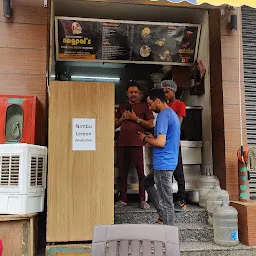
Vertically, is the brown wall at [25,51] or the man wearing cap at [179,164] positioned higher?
the brown wall at [25,51]

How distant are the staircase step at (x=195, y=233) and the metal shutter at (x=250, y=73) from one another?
97 cm

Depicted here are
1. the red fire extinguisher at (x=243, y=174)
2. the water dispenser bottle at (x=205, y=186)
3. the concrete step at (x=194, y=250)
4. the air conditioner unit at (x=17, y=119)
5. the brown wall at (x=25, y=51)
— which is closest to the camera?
the concrete step at (x=194, y=250)

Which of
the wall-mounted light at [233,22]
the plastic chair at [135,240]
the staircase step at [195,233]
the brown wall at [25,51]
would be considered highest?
the wall-mounted light at [233,22]

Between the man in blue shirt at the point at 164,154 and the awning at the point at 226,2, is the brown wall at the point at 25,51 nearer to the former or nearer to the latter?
the man in blue shirt at the point at 164,154

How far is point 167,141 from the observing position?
3.52 meters

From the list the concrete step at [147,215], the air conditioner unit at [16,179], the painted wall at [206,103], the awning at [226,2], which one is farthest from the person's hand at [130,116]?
the awning at [226,2]

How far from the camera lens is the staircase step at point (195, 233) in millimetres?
3824

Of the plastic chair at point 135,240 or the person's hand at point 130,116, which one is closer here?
the plastic chair at point 135,240

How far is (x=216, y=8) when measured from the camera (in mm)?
4727

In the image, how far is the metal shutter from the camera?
4.49 m

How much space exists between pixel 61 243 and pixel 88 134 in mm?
1228

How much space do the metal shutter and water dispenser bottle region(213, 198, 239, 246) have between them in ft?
2.53

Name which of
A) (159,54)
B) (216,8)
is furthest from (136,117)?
(216,8)

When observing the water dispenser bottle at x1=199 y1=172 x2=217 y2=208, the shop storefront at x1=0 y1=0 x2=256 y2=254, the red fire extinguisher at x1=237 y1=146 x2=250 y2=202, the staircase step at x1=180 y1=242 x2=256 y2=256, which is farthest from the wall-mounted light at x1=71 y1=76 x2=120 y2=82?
the staircase step at x1=180 y1=242 x2=256 y2=256
